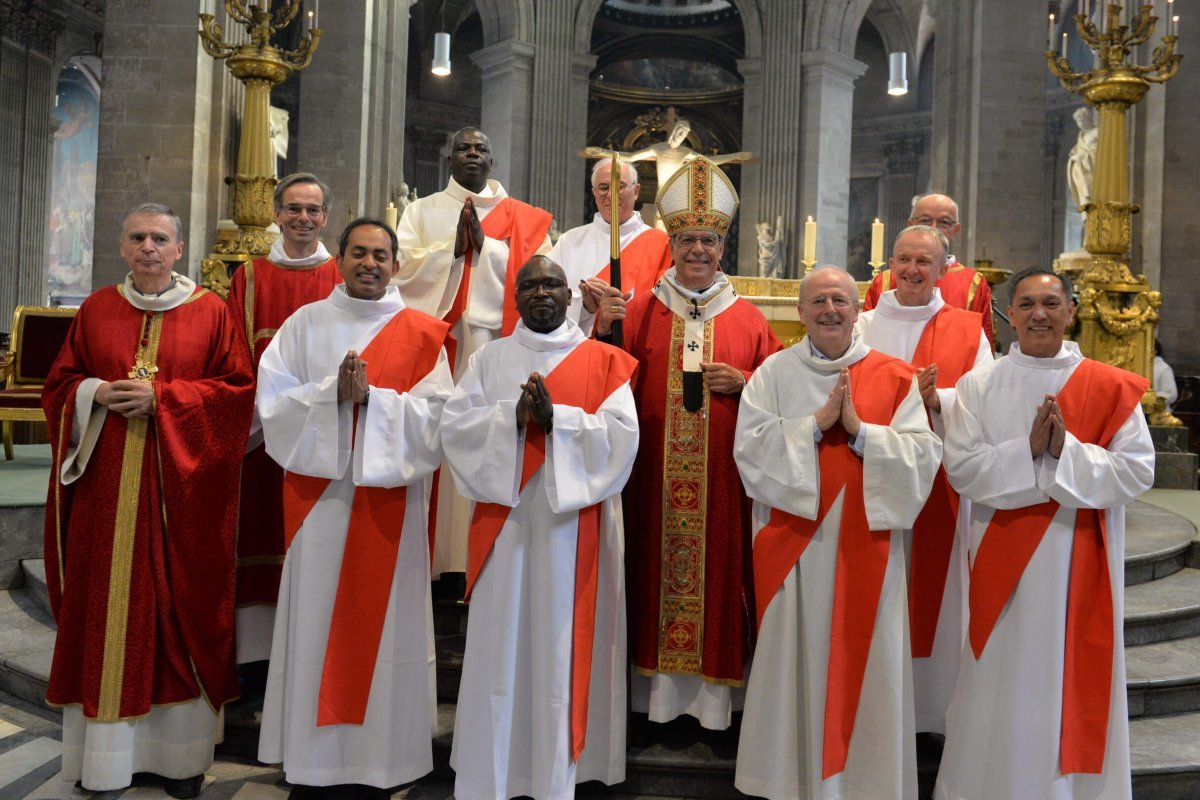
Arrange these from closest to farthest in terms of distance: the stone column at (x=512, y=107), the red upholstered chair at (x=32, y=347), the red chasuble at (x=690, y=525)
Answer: the red chasuble at (x=690, y=525), the red upholstered chair at (x=32, y=347), the stone column at (x=512, y=107)

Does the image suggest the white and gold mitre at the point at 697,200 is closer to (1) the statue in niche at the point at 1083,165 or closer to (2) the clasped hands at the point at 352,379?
(2) the clasped hands at the point at 352,379

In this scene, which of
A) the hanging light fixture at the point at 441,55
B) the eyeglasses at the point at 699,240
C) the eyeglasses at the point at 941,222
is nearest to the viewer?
the eyeglasses at the point at 699,240

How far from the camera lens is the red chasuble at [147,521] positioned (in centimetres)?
353

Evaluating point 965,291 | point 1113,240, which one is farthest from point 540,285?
point 1113,240

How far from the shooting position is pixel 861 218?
25500mm

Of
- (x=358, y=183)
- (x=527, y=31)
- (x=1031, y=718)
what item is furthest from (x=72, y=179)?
(x=1031, y=718)

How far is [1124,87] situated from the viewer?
844 centimetres

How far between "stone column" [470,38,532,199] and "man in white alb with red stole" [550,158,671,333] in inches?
585

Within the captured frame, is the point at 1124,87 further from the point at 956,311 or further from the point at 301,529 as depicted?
the point at 301,529

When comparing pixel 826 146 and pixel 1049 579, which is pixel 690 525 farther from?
pixel 826 146

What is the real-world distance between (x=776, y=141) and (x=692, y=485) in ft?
57.1

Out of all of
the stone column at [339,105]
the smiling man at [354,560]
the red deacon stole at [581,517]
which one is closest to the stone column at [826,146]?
the stone column at [339,105]

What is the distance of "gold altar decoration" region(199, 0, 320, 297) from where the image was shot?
8836mm

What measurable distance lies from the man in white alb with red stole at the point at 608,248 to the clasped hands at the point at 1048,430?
168 cm
